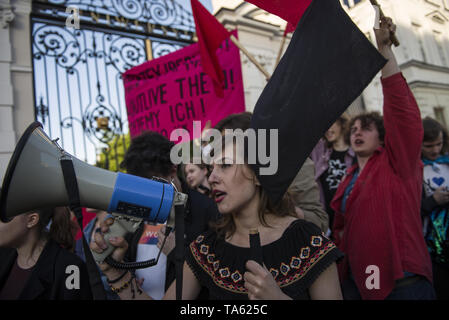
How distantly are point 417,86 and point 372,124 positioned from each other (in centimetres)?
54

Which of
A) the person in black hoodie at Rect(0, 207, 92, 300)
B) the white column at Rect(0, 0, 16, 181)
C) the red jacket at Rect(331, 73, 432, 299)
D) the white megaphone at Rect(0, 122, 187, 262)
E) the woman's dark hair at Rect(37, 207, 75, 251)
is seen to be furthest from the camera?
the white column at Rect(0, 0, 16, 181)

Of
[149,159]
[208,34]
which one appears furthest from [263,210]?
[208,34]

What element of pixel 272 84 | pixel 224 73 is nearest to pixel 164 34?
pixel 224 73

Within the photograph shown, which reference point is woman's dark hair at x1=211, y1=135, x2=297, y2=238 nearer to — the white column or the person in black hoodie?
the person in black hoodie

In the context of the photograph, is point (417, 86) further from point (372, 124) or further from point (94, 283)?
point (94, 283)

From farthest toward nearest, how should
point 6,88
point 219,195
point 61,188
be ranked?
point 6,88, point 219,195, point 61,188

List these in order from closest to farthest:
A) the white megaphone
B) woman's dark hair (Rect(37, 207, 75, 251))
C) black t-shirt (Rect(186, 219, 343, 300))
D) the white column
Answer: the white megaphone < black t-shirt (Rect(186, 219, 343, 300)) < woman's dark hair (Rect(37, 207, 75, 251)) < the white column

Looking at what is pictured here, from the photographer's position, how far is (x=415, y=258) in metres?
1.65

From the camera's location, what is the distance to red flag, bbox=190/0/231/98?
278 cm

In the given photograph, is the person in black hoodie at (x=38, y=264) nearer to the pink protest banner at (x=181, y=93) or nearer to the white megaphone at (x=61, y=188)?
the white megaphone at (x=61, y=188)

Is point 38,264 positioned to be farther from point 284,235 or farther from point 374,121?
point 374,121

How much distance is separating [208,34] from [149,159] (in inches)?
61.7

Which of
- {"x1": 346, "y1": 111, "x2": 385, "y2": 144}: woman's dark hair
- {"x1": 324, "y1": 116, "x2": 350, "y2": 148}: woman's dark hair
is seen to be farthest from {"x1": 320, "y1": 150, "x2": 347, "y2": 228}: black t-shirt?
{"x1": 346, "y1": 111, "x2": 385, "y2": 144}: woman's dark hair

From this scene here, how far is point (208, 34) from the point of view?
2.84 metres
